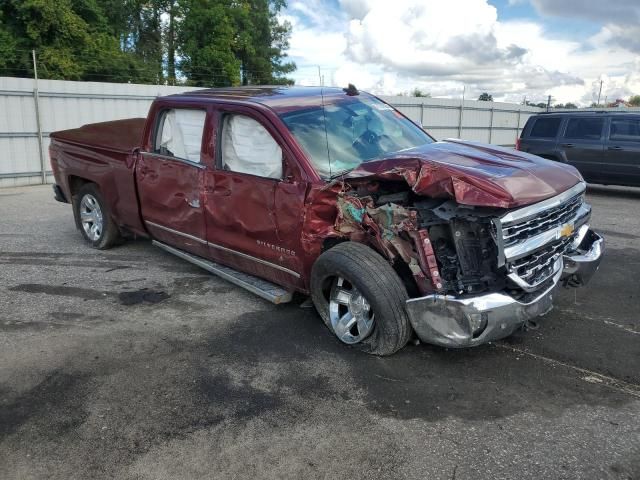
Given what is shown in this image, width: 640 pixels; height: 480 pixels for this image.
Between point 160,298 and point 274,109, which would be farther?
point 160,298

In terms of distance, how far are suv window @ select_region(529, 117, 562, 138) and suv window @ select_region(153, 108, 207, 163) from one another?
8932mm

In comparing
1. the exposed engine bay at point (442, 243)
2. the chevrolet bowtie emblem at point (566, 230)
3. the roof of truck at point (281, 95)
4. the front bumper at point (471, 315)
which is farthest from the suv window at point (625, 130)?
the exposed engine bay at point (442, 243)

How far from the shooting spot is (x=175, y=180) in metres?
5.28

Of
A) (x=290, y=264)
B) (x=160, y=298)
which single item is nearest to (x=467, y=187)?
(x=290, y=264)

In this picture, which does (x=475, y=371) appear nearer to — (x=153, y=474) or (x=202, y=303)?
(x=153, y=474)

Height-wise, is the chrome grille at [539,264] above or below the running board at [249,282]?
above

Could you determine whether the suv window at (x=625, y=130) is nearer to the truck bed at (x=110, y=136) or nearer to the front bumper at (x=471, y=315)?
the front bumper at (x=471, y=315)

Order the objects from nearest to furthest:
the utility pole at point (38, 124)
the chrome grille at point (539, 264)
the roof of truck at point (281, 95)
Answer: the chrome grille at point (539, 264) → the roof of truck at point (281, 95) → the utility pole at point (38, 124)

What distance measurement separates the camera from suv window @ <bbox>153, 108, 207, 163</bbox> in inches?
200

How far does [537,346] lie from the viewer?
4055 millimetres

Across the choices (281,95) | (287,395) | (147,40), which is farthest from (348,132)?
(147,40)

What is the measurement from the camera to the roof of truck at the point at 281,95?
4.66 meters

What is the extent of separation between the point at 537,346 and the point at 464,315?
3.70ft

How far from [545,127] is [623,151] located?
170 centimetres
